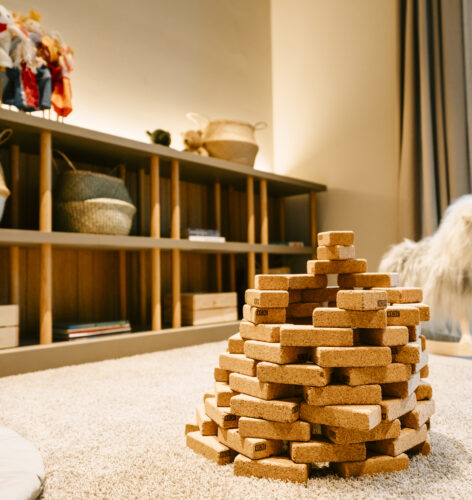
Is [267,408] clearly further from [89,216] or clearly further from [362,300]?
[89,216]

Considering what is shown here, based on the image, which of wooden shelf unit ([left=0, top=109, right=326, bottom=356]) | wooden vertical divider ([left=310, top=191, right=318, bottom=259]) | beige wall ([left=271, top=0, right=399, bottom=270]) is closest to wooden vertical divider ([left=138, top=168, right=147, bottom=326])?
wooden shelf unit ([left=0, top=109, right=326, bottom=356])

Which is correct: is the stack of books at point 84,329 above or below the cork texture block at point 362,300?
below

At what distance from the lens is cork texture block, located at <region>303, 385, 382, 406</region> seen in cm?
81

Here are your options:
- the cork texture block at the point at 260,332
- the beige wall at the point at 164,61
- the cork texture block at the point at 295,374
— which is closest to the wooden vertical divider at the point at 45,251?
the beige wall at the point at 164,61

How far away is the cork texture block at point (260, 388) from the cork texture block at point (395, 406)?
0.16 metres

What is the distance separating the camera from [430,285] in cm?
190

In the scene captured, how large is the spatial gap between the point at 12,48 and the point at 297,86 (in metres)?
2.30

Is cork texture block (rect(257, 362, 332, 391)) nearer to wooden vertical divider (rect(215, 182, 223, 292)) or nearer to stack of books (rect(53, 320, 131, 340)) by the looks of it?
stack of books (rect(53, 320, 131, 340))

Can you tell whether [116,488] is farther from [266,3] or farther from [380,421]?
[266,3]

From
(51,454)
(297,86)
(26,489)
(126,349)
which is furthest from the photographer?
(297,86)

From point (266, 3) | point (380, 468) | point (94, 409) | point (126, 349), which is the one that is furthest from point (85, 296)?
point (266, 3)

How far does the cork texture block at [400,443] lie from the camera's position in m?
0.83

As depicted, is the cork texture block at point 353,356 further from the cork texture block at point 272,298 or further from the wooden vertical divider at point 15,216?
the wooden vertical divider at point 15,216

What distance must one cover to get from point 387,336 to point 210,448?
414 millimetres
